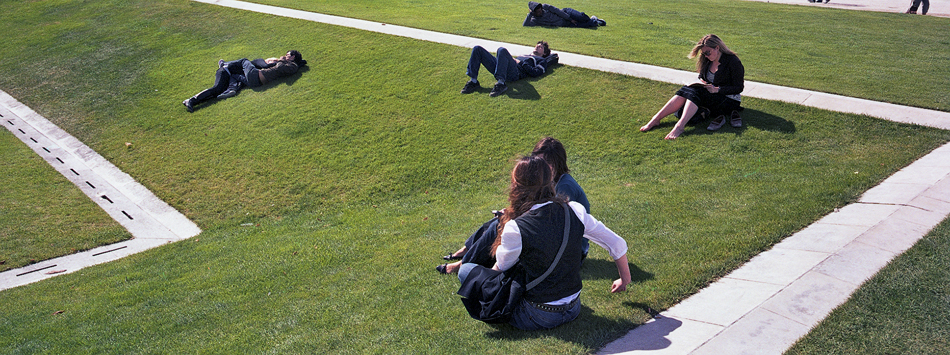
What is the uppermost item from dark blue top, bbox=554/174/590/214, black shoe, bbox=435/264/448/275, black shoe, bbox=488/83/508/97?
dark blue top, bbox=554/174/590/214

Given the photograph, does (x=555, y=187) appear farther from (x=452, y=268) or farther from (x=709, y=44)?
(x=709, y=44)

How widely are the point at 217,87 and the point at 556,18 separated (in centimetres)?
947

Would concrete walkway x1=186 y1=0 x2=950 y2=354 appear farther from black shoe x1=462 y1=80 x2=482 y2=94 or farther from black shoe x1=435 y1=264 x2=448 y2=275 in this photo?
black shoe x1=462 y1=80 x2=482 y2=94

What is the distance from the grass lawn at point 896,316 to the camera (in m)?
3.92

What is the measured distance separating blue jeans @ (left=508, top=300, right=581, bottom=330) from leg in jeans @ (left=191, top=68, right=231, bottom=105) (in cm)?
1289

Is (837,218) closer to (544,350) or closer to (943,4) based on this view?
(544,350)

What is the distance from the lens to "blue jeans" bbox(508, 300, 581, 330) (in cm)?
446

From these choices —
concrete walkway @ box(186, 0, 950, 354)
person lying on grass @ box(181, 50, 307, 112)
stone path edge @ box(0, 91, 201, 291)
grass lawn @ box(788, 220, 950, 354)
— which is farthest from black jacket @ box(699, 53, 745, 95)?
person lying on grass @ box(181, 50, 307, 112)

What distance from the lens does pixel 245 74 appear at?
15328mm

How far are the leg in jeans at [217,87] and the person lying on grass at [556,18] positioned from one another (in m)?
8.39

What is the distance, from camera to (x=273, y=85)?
15078mm

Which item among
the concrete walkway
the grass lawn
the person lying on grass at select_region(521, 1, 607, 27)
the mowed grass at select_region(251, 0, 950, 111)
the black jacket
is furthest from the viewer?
the person lying on grass at select_region(521, 1, 607, 27)

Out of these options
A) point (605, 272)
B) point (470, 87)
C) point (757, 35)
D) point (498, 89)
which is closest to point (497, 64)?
point (498, 89)

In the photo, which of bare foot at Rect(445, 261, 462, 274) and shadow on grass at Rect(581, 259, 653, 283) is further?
bare foot at Rect(445, 261, 462, 274)
